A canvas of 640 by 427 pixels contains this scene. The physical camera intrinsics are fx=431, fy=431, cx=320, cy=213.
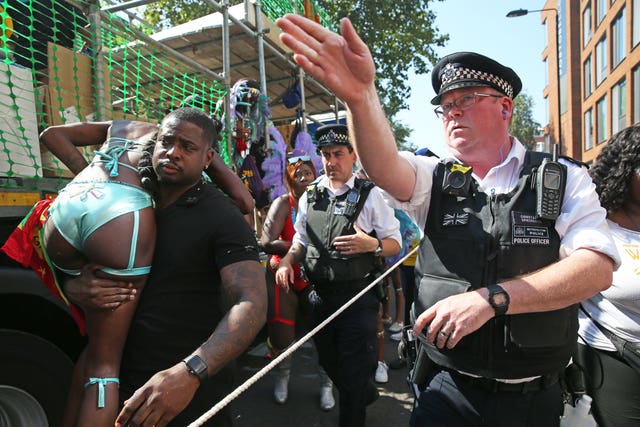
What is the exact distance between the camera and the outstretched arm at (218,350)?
4.51 ft

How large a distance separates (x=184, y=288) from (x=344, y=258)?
154 centimetres

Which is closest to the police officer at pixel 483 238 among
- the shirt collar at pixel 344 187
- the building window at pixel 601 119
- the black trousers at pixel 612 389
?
the black trousers at pixel 612 389

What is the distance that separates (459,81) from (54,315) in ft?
7.59

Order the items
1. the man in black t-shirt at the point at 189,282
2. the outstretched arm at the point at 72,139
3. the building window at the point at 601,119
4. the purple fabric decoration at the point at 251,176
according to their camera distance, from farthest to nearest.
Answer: the building window at the point at 601,119 < the purple fabric decoration at the point at 251,176 < the outstretched arm at the point at 72,139 < the man in black t-shirt at the point at 189,282

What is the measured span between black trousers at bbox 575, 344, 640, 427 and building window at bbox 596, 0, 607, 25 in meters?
26.9

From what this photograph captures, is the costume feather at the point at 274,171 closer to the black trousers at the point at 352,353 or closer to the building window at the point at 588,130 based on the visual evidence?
the black trousers at the point at 352,353

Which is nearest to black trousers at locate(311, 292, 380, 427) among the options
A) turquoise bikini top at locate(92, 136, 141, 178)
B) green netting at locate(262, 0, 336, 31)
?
turquoise bikini top at locate(92, 136, 141, 178)

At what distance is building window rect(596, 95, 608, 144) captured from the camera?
23.6 metres

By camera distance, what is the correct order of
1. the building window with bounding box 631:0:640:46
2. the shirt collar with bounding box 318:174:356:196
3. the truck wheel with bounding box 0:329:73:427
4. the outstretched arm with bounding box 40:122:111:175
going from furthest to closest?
the building window with bounding box 631:0:640:46
the shirt collar with bounding box 318:174:356:196
the outstretched arm with bounding box 40:122:111:175
the truck wheel with bounding box 0:329:73:427

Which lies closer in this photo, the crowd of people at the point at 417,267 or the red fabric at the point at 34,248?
the crowd of people at the point at 417,267

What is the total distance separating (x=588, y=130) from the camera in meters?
27.2

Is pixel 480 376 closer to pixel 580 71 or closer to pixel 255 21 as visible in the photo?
pixel 255 21

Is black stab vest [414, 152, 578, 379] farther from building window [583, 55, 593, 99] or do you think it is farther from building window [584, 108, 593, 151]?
building window [583, 55, 593, 99]

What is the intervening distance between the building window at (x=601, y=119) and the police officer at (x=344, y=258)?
2563 cm
